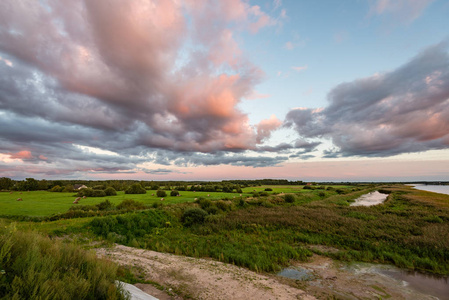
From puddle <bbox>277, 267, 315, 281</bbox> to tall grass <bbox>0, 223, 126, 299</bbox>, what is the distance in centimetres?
969

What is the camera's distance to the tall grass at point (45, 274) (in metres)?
3.75

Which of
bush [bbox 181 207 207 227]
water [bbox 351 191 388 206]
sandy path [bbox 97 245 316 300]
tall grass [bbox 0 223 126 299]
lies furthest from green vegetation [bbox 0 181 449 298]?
water [bbox 351 191 388 206]

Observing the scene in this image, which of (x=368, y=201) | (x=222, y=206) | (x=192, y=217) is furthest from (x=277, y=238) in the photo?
(x=368, y=201)

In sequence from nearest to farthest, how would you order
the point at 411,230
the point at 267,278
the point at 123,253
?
the point at 267,278 < the point at 123,253 < the point at 411,230

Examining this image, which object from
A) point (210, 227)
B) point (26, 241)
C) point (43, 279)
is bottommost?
point (210, 227)

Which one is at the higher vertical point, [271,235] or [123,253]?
[123,253]

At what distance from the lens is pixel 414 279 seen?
10688 millimetres

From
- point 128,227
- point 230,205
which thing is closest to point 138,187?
point 230,205

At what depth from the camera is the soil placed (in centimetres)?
829

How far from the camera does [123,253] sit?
12680mm

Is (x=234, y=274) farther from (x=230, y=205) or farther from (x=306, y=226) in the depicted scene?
(x=230, y=205)

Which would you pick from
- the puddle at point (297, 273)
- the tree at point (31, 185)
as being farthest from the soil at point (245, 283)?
the tree at point (31, 185)

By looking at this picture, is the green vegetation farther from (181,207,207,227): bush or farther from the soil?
the soil

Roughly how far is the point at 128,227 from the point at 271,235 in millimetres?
15359
